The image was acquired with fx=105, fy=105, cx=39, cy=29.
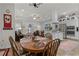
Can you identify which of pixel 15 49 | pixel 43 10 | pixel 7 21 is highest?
pixel 43 10

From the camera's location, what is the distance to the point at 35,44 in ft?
5.71

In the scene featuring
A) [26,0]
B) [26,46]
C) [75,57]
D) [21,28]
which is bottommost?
[75,57]

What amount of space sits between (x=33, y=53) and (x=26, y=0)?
859 millimetres

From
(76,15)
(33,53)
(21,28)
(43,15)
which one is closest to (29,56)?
(33,53)

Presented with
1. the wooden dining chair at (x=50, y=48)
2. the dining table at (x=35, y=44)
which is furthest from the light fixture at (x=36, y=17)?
the wooden dining chair at (x=50, y=48)

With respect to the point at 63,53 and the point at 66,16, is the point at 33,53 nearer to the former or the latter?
the point at 63,53

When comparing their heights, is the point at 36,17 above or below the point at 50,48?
above

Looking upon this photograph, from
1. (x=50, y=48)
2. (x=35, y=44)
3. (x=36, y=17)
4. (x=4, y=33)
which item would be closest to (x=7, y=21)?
(x=4, y=33)

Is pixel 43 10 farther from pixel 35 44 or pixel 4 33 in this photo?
pixel 4 33

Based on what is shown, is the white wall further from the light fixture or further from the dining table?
the light fixture

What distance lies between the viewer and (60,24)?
65.4 inches

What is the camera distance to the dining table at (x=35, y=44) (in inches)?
66.7

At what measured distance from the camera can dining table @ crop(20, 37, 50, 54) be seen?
169cm

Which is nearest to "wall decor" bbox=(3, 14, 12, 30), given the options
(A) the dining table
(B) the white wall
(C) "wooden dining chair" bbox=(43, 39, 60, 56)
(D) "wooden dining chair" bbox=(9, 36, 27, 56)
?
(B) the white wall
